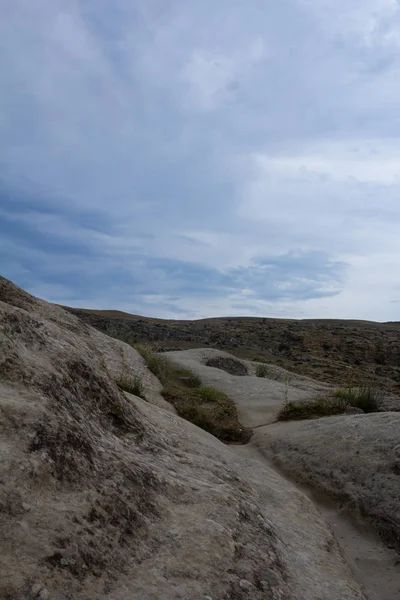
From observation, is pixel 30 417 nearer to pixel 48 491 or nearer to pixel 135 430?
pixel 48 491

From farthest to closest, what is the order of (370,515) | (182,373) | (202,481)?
(182,373), (370,515), (202,481)

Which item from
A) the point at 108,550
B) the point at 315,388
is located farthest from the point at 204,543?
the point at 315,388

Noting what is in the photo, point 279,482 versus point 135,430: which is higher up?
point 135,430

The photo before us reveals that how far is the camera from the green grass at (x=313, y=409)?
25.8 feet

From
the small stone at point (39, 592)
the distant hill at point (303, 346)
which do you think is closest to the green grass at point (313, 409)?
the small stone at point (39, 592)

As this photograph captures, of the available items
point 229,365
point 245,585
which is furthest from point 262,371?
point 245,585

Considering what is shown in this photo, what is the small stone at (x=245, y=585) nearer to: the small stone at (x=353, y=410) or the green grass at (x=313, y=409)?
the green grass at (x=313, y=409)

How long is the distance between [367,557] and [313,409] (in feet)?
13.1

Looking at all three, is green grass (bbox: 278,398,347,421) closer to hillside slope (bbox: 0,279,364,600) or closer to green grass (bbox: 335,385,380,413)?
green grass (bbox: 335,385,380,413)

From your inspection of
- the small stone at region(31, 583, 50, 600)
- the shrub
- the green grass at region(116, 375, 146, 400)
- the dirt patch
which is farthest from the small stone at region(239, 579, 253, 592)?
the shrub

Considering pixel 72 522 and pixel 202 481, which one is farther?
pixel 202 481

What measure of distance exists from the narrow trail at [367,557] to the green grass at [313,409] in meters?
2.82

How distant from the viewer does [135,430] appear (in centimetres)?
358

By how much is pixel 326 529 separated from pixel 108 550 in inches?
91.7
